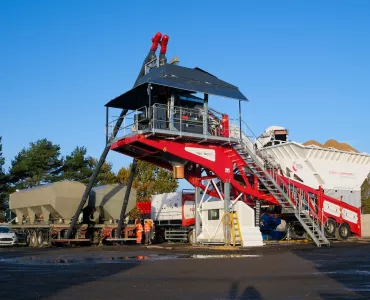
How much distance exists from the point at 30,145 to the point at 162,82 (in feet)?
147

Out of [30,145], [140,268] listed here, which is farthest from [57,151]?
[140,268]

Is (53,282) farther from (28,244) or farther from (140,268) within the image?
(28,244)

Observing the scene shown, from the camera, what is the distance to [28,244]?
111ft

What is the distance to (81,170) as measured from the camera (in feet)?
202

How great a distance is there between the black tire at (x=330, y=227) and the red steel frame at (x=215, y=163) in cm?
29

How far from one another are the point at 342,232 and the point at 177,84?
1280 centimetres

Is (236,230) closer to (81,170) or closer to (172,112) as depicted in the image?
(172,112)

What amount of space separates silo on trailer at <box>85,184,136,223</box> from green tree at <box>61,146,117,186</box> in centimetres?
2778

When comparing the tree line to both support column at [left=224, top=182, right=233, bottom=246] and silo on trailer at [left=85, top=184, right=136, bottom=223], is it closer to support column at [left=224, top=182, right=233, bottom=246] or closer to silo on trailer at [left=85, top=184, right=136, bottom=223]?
silo on trailer at [left=85, top=184, right=136, bottom=223]

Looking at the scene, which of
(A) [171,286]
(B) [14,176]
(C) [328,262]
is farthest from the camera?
(B) [14,176]

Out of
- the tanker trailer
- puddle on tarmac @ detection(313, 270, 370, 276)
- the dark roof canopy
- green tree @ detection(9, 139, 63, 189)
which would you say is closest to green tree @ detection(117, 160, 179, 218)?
green tree @ detection(9, 139, 63, 189)

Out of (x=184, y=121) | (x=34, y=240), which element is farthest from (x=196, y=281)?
(x=34, y=240)

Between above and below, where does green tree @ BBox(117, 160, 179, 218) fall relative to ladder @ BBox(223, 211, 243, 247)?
above

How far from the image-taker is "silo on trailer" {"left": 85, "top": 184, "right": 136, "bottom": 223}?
32.2 metres
